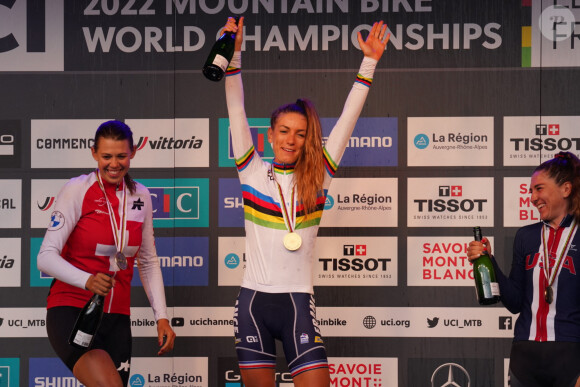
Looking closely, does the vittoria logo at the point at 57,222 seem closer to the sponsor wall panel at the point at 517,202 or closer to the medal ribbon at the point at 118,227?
the medal ribbon at the point at 118,227

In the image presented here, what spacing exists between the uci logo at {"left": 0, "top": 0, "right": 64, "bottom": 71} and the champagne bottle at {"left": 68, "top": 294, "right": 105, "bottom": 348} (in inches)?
72.8

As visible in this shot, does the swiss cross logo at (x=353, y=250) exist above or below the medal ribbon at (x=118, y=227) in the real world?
below

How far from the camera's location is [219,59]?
2877 millimetres

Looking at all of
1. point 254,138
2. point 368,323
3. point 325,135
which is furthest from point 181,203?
point 368,323

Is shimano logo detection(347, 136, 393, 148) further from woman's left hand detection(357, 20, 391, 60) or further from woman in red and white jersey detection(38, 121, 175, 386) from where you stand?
woman in red and white jersey detection(38, 121, 175, 386)

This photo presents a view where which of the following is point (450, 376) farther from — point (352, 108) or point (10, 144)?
point (10, 144)

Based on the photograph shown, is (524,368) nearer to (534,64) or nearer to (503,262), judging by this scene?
(503,262)

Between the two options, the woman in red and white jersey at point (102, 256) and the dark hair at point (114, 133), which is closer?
the woman in red and white jersey at point (102, 256)

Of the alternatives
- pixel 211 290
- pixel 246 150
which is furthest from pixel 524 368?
pixel 211 290

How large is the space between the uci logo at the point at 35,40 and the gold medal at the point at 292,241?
2053mm

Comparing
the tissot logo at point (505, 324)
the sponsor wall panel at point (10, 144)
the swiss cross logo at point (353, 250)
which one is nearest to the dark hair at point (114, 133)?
the sponsor wall panel at point (10, 144)

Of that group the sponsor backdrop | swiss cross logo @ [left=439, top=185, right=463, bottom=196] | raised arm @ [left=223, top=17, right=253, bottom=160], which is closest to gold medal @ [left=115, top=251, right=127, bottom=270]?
raised arm @ [left=223, top=17, right=253, bottom=160]

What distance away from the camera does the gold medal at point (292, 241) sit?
2900mm

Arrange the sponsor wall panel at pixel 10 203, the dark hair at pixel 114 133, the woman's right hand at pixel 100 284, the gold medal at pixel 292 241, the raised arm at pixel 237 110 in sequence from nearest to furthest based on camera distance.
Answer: the woman's right hand at pixel 100 284
the gold medal at pixel 292 241
the raised arm at pixel 237 110
the dark hair at pixel 114 133
the sponsor wall panel at pixel 10 203
